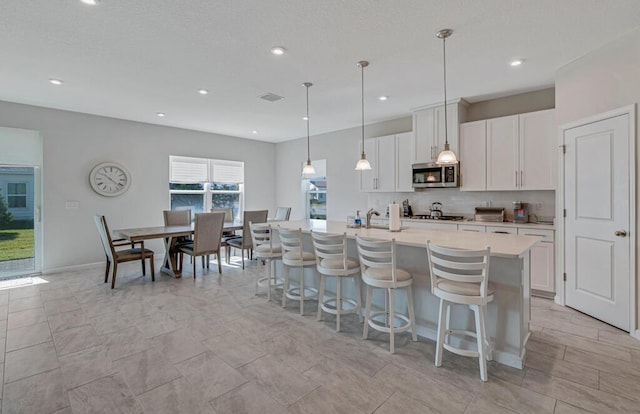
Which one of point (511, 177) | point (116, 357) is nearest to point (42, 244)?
point (116, 357)

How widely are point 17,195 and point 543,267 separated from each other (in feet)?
25.4

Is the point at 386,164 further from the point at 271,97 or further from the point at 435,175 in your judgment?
the point at 271,97

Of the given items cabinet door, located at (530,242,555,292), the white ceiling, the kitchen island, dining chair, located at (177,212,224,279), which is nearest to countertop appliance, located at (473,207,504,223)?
cabinet door, located at (530,242,555,292)

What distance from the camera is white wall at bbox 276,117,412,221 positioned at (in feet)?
20.8

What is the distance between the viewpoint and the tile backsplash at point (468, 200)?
14.1 feet

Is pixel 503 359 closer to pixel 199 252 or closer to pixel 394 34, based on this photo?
pixel 394 34

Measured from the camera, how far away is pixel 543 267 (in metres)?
3.89

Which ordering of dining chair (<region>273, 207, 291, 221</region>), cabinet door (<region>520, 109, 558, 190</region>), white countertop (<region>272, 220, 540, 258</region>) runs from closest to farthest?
white countertop (<region>272, 220, 540, 258</region>)
cabinet door (<region>520, 109, 558, 190</region>)
dining chair (<region>273, 207, 291, 221</region>)

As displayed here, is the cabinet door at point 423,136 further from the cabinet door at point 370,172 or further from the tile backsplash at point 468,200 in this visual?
the cabinet door at point 370,172

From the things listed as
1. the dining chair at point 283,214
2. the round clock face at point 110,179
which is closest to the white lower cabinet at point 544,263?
the dining chair at point 283,214

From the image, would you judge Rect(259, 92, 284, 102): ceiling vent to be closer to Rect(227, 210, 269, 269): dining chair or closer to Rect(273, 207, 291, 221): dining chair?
Rect(227, 210, 269, 269): dining chair

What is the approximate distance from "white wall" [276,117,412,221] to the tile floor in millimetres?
3486

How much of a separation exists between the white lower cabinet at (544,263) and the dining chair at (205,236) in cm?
448

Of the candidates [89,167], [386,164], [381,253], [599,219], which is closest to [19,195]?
[89,167]
